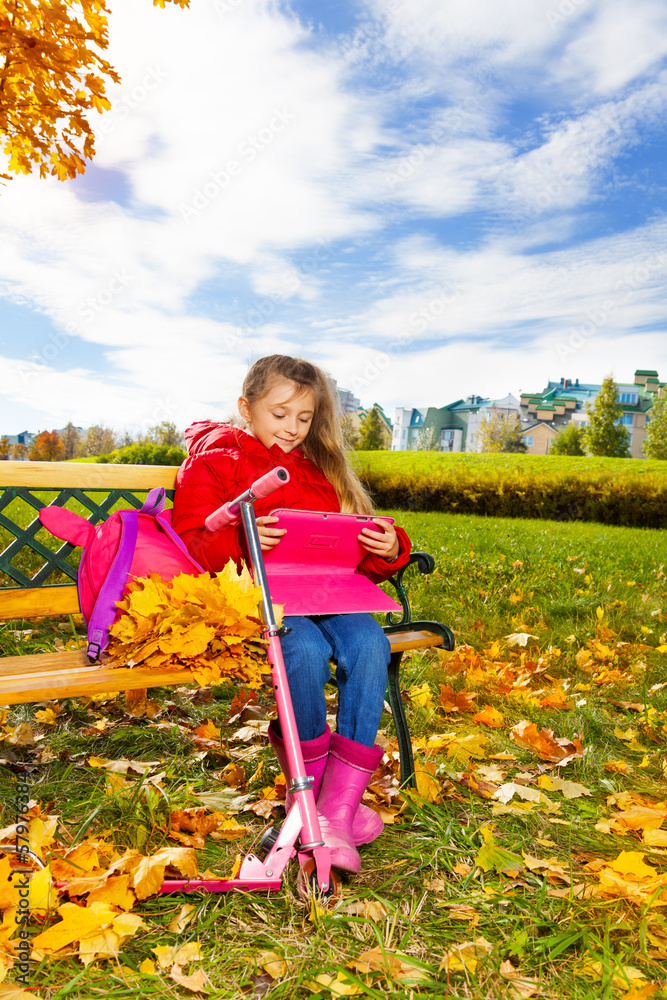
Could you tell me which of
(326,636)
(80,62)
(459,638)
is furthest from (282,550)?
(80,62)

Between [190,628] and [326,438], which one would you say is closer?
[190,628]

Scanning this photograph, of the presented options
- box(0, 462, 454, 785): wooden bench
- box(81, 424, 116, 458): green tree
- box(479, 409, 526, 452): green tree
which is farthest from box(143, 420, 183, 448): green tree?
box(479, 409, 526, 452): green tree

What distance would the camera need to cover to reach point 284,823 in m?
1.66

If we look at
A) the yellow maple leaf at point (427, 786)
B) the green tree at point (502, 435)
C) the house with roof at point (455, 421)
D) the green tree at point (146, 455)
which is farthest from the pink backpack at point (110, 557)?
the house with roof at point (455, 421)

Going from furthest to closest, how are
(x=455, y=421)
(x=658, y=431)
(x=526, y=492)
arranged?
1. (x=455, y=421)
2. (x=658, y=431)
3. (x=526, y=492)

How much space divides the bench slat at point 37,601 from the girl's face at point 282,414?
100 centimetres

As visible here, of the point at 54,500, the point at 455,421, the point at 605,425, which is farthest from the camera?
the point at 455,421

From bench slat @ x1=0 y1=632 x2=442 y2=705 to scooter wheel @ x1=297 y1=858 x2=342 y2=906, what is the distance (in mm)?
588

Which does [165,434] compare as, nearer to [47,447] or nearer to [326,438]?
[47,447]

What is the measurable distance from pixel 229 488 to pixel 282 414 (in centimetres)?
36

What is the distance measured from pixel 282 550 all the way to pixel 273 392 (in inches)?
27.0

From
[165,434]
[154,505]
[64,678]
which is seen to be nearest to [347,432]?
[154,505]

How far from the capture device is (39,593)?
270cm

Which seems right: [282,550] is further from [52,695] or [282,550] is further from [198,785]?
[198,785]
